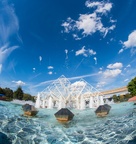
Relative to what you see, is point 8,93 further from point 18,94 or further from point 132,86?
point 132,86

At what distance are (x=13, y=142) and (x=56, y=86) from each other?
48258 mm

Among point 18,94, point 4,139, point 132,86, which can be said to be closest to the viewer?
point 4,139

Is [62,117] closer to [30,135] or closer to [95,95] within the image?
[30,135]

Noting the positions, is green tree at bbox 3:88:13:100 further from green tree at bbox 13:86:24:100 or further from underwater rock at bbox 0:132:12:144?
underwater rock at bbox 0:132:12:144

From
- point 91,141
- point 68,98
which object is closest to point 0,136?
point 91,141

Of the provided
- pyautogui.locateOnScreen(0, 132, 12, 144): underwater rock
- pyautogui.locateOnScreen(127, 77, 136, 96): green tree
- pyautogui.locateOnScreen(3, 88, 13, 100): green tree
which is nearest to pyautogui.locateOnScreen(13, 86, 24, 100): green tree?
pyautogui.locateOnScreen(3, 88, 13, 100): green tree

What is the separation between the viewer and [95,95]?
54781mm

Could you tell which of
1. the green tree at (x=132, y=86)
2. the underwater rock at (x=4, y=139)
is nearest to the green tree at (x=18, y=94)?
the green tree at (x=132, y=86)

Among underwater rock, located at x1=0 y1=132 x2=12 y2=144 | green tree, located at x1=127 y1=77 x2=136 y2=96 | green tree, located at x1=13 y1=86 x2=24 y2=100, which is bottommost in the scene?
underwater rock, located at x1=0 y1=132 x2=12 y2=144

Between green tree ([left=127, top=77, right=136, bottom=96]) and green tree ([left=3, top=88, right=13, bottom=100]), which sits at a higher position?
green tree ([left=3, top=88, right=13, bottom=100])

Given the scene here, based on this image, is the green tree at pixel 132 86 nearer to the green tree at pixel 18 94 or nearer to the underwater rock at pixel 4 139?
the underwater rock at pixel 4 139

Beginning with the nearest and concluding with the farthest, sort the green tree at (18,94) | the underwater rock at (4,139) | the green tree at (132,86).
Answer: the underwater rock at (4,139) → the green tree at (132,86) → the green tree at (18,94)

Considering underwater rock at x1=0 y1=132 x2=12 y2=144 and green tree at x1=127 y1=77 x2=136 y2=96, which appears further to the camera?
green tree at x1=127 y1=77 x2=136 y2=96

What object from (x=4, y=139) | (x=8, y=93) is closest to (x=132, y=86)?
(x=4, y=139)
